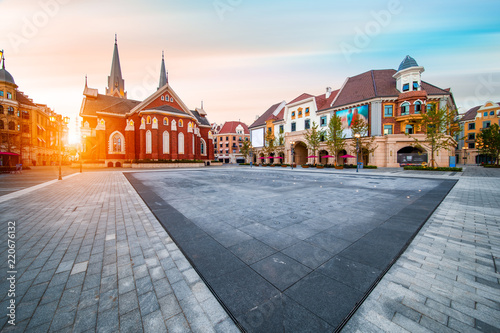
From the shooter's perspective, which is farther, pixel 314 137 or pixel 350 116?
pixel 314 137

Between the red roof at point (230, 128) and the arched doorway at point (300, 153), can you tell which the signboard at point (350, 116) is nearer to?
the arched doorway at point (300, 153)

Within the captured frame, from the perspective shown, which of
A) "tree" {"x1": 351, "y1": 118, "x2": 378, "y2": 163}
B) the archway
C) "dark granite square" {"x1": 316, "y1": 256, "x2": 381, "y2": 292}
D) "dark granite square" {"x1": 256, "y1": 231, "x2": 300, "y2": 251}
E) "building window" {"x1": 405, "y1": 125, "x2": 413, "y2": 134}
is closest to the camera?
"dark granite square" {"x1": 316, "y1": 256, "x2": 381, "y2": 292}

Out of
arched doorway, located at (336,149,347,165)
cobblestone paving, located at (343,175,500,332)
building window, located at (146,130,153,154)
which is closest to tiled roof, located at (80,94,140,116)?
building window, located at (146,130,153,154)

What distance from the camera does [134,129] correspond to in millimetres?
38188

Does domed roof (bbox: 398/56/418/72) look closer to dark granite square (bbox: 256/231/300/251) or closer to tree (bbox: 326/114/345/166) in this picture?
tree (bbox: 326/114/345/166)

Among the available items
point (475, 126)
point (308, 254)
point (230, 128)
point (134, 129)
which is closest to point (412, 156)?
point (308, 254)

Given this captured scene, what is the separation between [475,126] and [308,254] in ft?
262

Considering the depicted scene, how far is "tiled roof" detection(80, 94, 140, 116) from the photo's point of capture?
3769 centimetres

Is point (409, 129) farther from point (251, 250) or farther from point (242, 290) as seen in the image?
point (242, 290)

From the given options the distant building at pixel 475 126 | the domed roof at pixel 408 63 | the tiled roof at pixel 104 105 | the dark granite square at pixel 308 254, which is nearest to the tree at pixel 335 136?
the domed roof at pixel 408 63

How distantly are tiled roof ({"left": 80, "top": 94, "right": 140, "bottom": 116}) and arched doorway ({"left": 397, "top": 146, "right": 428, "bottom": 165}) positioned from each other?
5352 cm

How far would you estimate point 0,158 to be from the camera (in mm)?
34375

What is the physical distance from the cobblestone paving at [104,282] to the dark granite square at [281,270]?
0.84m

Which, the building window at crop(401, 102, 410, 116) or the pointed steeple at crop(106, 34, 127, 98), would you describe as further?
the pointed steeple at crop(106, 34, 127, 98)
